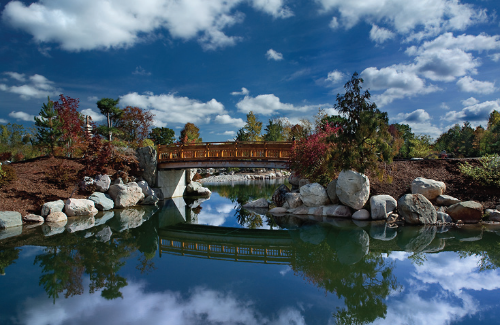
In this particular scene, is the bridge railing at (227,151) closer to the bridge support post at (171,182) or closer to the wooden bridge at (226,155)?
the wooden bridge at (226,155)

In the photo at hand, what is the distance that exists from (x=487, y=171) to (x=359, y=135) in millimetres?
5835

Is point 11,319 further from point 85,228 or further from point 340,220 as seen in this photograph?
point 340,220

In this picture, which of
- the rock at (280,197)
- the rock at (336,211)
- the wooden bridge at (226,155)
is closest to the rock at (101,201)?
the wooden bridge at (226,155)

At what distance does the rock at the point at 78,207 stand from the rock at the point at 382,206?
11898mm

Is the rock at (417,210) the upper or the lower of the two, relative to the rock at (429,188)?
lower

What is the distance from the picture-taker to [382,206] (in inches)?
430

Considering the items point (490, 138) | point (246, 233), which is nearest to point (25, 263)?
point (246, 233)

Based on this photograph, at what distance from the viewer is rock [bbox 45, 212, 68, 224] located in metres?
11.3

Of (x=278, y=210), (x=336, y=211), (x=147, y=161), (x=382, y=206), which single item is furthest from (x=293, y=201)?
(x=147, y=161)

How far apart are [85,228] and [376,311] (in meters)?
9.65

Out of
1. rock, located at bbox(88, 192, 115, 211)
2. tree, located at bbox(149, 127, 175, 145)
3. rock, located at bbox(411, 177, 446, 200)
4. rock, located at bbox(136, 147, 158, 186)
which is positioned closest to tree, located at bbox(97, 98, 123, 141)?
tree, located at bbox(149, 127, 175, 145)

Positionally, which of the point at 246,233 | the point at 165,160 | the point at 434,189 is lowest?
the point at 246,233

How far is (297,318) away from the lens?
4.32 m

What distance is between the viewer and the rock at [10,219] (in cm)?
1002
